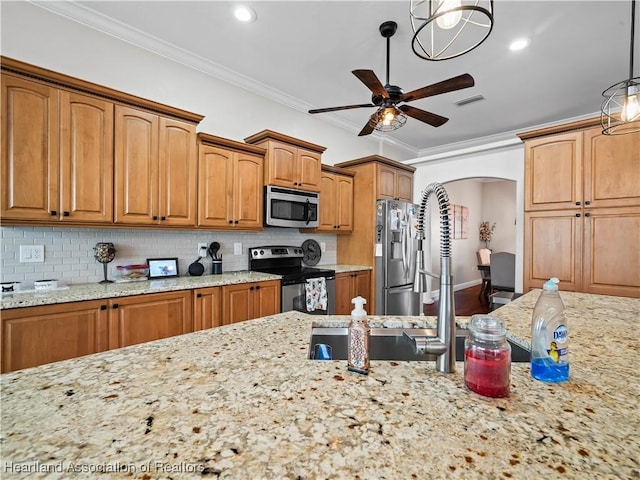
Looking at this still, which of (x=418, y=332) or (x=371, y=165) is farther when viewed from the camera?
(x=371, y=165)

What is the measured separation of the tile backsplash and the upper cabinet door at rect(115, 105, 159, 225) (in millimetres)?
358

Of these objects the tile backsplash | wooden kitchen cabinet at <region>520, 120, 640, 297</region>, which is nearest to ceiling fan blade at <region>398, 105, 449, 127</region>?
wooden kitchen cabinet at <region>520, 120, 640, 297</region>

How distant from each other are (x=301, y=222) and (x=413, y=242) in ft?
5.79

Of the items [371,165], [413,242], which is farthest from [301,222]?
[413,242]

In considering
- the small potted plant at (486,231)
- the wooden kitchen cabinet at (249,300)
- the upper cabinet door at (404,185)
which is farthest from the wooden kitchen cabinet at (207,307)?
the small potted plant at (486,231)

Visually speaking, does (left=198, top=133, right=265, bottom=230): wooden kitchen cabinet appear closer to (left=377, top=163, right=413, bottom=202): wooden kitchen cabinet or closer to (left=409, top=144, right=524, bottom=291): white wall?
(left=377, top=163, right=413, bottom=202): wooden kitchen cabinet

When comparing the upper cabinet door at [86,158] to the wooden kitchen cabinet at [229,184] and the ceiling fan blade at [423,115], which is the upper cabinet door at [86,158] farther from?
the ceiling fan blade at [423,115]

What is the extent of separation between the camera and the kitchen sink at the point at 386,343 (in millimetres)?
1142

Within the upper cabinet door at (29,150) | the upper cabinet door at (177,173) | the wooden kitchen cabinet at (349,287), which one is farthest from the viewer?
the wooden kitchen cabinet at (349,287)

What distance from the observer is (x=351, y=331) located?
0.80 metres

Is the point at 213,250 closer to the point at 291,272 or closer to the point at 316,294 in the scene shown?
the point at 291,272

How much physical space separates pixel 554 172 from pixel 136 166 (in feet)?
12.4

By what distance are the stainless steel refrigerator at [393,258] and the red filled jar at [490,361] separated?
3.26 meters

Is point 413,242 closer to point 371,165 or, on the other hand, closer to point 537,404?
point 371,165
